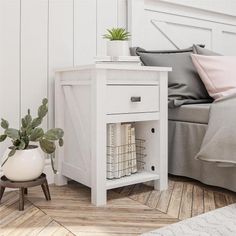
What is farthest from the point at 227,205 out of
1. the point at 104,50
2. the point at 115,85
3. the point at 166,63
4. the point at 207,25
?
the point at 207,25

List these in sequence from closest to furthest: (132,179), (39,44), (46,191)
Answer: (46,191)
(132,179)
(39,44)

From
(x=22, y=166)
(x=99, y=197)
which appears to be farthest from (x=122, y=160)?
(x=22, y=166)

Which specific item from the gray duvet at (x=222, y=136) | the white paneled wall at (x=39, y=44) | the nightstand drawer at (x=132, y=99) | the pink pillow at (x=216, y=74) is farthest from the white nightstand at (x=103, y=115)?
the pink pillow at (x=216, y=74)

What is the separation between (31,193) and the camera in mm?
1774

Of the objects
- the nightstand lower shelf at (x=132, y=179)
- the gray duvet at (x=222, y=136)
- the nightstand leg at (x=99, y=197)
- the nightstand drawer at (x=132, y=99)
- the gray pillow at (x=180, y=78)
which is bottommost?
the nightstand leg at (x=99, y=197)

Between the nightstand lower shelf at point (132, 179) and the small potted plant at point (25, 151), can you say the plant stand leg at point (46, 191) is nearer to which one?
the small potted plant at point (25, 151)

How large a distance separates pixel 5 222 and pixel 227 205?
98cm

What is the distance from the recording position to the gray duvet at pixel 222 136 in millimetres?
1589

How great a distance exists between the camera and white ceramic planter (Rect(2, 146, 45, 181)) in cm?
154

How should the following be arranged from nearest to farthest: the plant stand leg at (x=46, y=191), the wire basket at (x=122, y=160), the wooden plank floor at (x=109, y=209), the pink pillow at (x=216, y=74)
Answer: the wooden plank floor at (x=109, y=209) < the plant stand leg at (x=46, y=191) < the wire basket at (x=122, y=160) < the pink pillow at (x=216, y=74)

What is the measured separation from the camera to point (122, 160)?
1785mm

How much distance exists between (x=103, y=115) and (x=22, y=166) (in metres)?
0.43

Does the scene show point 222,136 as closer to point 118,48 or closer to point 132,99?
point 132,99

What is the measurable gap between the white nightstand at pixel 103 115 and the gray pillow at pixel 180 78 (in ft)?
0.86
